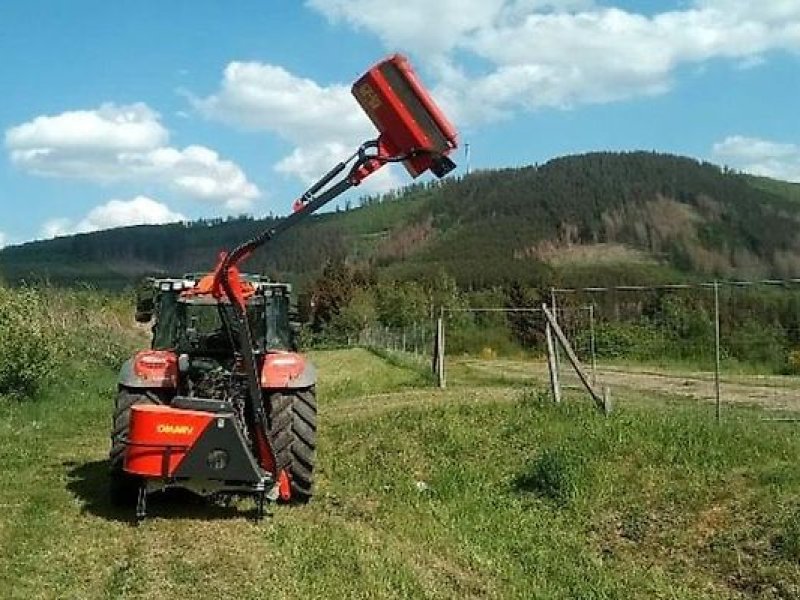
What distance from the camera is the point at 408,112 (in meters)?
9.61

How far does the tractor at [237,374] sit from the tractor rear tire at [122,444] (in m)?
0.01

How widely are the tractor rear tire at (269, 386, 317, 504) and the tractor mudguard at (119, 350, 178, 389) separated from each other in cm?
114

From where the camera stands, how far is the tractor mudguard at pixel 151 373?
11.7m

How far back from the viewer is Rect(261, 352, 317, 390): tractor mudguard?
11.6 meters

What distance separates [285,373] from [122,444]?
187 centimetres

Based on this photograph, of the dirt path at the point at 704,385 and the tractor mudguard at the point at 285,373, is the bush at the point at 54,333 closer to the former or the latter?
the dirt path at the point at 704,385

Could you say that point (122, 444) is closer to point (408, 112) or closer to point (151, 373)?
point (151, 373)

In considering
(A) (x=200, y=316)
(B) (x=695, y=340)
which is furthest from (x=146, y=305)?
(B) (x=695, y=340)

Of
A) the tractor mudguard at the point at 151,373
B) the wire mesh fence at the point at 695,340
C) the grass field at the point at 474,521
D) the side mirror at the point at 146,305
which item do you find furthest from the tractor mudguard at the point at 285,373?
the wire mesh fence at the point at 695,340

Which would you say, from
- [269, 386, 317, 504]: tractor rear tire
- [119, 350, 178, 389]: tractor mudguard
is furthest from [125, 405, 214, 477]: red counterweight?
[119, 350, 178, 389]: tractor mudguard

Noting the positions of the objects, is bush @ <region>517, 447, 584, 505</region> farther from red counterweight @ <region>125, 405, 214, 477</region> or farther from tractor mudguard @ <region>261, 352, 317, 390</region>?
red counterweight @ <region>125, 405, 214, 477</region>

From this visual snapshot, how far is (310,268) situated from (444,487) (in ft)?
181

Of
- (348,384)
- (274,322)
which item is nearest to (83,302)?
(348,384)

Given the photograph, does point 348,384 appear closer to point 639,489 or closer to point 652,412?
point 652,412
